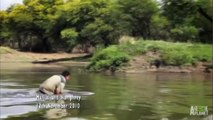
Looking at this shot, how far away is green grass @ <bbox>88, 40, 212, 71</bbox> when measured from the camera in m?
31.7

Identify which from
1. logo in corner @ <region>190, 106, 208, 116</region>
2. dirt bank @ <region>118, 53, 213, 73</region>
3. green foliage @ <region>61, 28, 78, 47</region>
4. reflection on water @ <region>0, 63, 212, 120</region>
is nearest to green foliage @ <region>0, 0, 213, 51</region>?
green foliage @ <region>61, 28, 78, 47</region>

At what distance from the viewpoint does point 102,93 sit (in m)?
16.6

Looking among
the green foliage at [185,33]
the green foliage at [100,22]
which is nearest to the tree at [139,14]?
the green foliage at [100,22]

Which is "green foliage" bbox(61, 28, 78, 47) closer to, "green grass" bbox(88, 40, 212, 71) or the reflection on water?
"green grass" bbox(88, 40, 212, 71)

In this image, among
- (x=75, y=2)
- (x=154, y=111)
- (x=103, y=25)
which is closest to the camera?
(x=154, y=111)

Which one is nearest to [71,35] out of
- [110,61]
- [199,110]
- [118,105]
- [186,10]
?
[110,61]

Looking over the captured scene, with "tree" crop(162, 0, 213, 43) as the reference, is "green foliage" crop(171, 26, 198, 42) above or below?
below

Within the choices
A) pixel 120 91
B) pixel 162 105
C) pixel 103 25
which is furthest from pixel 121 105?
pixel 103 25

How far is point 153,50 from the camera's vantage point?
32.6 m

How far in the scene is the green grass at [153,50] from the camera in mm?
31688

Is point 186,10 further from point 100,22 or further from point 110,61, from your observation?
point 100,22

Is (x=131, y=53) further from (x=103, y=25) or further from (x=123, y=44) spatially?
(x=103, y=25)

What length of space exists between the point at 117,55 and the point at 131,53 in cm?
106

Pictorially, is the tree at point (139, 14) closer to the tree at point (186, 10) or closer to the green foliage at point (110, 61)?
the tree at point (186, 10)
